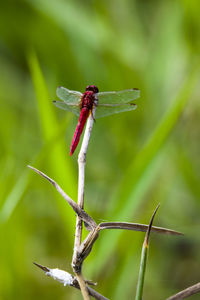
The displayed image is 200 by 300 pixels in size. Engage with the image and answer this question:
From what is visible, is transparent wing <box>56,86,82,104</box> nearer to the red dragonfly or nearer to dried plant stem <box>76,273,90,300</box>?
the red dragonfly

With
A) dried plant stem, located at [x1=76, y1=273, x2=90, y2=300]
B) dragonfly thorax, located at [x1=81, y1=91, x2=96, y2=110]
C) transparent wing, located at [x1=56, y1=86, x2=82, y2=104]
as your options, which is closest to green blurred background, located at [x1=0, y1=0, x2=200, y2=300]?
transparent wing, located at [x1=56, y1=86, x2=82, y2=104]

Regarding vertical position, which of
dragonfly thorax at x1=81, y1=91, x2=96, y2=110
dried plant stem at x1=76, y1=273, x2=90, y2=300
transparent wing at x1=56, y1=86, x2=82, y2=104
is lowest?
dried plant stem at x1=76, y1=273, x2=90, y2=300

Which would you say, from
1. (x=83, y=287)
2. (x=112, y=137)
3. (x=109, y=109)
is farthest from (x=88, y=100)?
(x=112, y=137)

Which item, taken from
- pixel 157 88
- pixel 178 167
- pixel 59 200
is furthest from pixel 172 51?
pixel 59 200

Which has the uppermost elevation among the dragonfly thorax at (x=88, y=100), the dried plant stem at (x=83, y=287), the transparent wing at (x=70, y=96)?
the transparent wing at (x=70, y=96)

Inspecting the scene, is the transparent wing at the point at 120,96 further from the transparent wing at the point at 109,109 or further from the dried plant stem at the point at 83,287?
the dried plant stem at the point at 83,287

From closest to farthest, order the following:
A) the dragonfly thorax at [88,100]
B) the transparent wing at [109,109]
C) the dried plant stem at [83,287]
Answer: the dried plant stem at [83,287] → the dragonfly thorax at [88,100] → the transparent wing at [109,109]

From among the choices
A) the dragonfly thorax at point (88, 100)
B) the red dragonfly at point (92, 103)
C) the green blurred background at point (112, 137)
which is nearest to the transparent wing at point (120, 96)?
the red dragonfly at point (92, 103)
